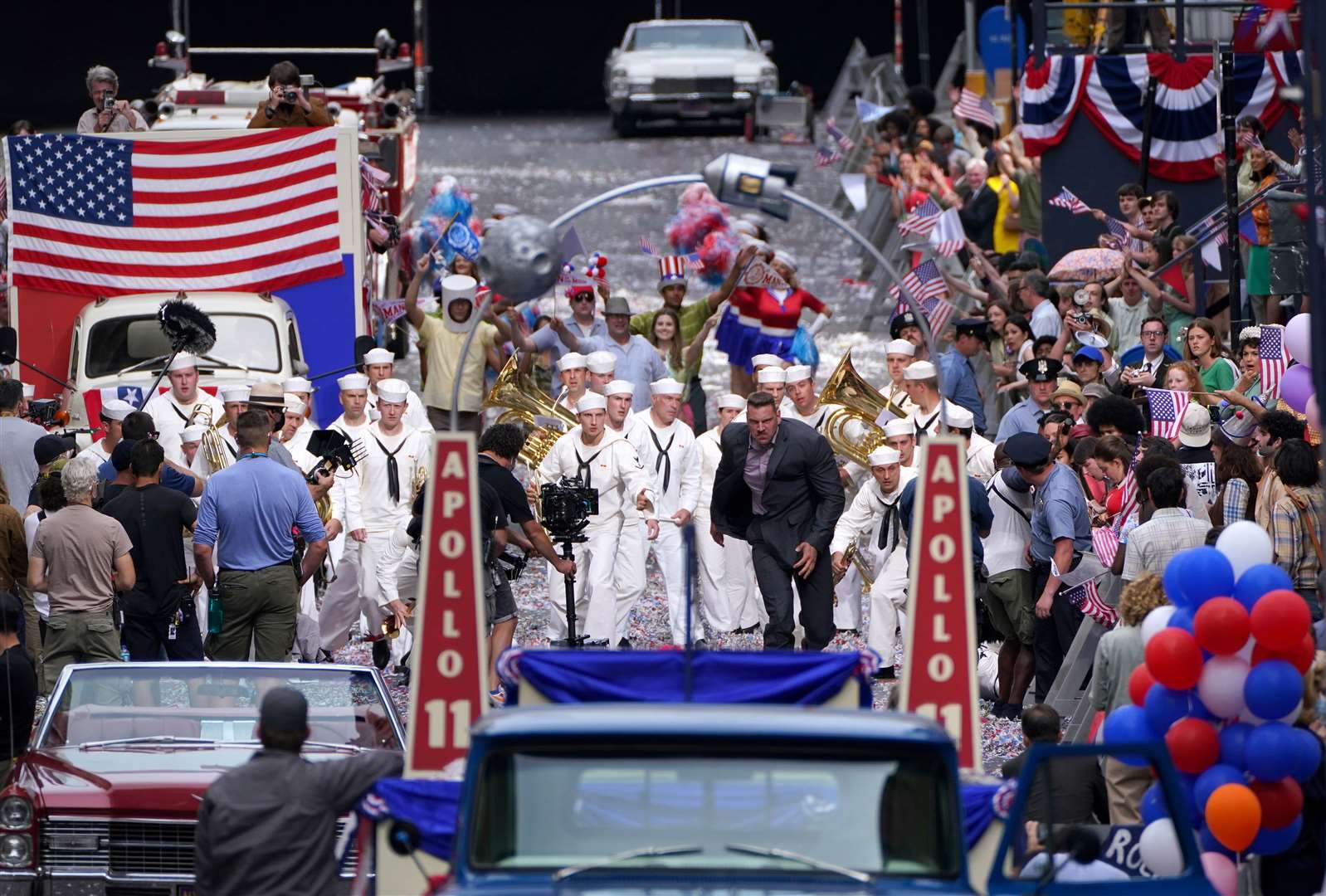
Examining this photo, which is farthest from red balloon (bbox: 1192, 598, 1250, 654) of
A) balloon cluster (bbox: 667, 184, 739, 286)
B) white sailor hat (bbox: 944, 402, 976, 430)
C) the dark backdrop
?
the dark backdrop

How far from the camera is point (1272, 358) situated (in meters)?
12.7

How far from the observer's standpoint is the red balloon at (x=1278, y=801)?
815 cm

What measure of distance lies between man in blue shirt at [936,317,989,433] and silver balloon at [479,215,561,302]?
7691 mm

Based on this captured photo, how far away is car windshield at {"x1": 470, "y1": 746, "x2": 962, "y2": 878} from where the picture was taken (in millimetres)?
6109

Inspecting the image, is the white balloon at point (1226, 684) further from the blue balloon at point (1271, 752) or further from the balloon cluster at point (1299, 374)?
the balloon cluster at point (1299, 374)

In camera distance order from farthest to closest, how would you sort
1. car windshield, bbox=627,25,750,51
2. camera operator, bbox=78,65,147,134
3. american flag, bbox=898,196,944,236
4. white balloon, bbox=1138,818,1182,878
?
car windshield, bbox=627,25,750,51 < american flag, bbox=898,196,944,236 < camera operator, bbox=78,65,147,134 < white balloon, bbox=1138,818,1182,878

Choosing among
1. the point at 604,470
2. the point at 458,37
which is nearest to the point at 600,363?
the point at 604,470

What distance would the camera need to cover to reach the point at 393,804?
709 cm

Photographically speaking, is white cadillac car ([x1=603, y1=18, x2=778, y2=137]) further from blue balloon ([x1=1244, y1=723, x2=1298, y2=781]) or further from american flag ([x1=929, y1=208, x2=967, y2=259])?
blue balloon ([x1=1244, y1=723, x2=1298, y2=781])

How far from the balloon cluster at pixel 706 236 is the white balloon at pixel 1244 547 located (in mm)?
10966

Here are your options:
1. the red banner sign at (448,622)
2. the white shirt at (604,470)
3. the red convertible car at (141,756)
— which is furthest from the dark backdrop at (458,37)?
the red banner sign at (448,622)

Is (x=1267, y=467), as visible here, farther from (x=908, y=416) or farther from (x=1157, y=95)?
(x=1157, y=95)

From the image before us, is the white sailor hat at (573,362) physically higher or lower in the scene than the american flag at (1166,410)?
higher

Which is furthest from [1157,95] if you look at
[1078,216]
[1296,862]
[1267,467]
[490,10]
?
[490,10]
